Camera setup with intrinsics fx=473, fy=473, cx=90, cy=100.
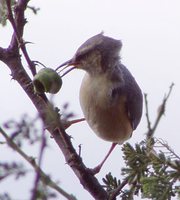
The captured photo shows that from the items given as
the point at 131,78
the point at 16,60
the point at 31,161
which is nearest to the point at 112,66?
the point at 131,78

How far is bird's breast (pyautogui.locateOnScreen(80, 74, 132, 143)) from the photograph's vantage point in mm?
3852

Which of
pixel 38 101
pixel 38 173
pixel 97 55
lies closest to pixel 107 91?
pixel 97 55

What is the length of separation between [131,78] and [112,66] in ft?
0.68

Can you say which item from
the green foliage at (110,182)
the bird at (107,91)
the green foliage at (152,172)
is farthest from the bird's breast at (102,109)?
the green foliage at (152,172)

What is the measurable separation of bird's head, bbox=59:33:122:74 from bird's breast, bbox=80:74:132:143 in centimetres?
11

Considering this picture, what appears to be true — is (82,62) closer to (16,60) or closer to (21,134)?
(16,60)

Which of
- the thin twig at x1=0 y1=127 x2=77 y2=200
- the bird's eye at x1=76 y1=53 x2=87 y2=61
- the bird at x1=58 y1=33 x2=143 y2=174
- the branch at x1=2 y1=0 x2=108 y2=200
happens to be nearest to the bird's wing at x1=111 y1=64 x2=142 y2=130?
the bird at x1=58 y1=33 x2=143 y2=174

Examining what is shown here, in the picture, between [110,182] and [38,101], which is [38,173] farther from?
[38,101]

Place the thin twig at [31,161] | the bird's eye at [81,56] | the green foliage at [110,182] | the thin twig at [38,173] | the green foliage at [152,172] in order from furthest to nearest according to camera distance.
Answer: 1. the bird's eye at [81,56]
2. the green foliage at [110,182]
3. the green foliage at [152,172]
4. the thin twig at [31,161]
5. the thin twig at [38,173]

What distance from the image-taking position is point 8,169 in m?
0.97

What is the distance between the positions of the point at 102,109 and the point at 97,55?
455 millimetres

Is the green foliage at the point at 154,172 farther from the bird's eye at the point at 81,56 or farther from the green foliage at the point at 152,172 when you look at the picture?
the bird's eye at the point at 81,56

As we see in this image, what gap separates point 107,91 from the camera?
3.88 meters

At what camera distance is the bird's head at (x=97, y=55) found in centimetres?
378
